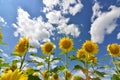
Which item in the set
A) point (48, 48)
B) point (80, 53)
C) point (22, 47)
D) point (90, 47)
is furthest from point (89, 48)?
point (22, 47)

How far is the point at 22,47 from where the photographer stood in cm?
450

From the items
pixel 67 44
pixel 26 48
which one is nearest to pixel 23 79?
pixel 26 48

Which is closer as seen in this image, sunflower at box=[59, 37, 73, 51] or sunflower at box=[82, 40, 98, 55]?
sunflower at box=[82, 40, 98, 55]

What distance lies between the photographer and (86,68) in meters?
5.02

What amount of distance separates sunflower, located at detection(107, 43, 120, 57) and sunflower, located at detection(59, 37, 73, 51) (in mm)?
956

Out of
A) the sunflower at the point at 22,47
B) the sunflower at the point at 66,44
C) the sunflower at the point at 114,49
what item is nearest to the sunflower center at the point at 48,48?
the sunflower at the point at 66,44

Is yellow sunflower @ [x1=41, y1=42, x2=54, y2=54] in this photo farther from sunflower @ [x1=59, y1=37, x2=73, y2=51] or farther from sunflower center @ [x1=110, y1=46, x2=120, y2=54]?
sunflower center @ [x1=110, y1=46, x2=120, y2=54]

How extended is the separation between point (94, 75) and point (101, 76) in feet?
0.87

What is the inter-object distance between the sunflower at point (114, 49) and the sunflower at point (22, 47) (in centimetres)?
227

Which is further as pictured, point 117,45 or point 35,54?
point 117,45

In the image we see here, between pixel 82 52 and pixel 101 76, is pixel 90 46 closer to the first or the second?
pixel 82 52

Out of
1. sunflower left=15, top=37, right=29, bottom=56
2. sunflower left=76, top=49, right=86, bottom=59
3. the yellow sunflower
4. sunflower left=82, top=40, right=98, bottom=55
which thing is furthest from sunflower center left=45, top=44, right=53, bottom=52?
sunflower left=15, top=37, right=29, bottom=56

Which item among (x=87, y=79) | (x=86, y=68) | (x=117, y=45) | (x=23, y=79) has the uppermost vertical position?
(x=117, y=45)

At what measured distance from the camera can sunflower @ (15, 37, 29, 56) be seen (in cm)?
446
